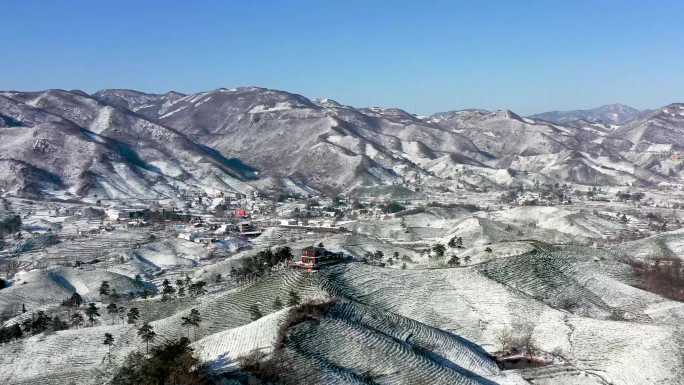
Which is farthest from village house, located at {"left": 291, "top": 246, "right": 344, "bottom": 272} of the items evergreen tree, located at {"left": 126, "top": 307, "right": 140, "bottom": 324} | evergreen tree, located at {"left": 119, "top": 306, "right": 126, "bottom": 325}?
evergreen tree, located at {"left": 119, "top": 306, "right": 126, "bottom": 325}

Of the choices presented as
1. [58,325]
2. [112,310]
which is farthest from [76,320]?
[112,310]

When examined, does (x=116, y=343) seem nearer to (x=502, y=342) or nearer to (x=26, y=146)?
(x=502, y=342)

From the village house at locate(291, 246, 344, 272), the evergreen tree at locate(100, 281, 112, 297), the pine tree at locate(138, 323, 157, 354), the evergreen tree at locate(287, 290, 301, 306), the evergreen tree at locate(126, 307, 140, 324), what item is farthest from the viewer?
the evergreen tree at locate(100, 281, 112, 297)

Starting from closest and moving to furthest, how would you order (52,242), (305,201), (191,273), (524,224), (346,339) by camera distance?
(346,339), (191,273), (52,242), (524,224), (305,201)

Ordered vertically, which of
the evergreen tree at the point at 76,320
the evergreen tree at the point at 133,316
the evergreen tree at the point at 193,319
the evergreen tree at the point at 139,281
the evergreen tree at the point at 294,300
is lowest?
the evergreen tree at the point at 139,281

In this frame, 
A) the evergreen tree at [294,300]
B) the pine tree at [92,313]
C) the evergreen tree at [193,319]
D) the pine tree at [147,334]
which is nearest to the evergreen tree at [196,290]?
the pine tree at [92,313]

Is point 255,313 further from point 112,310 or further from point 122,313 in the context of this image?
point 122,313

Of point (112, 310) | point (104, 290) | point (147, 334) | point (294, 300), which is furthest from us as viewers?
point (104, 290)

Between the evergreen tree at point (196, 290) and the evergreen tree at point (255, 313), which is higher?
the evergreen tree at point (255, 313)

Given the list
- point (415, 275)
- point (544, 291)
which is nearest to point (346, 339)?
point (415, 275)

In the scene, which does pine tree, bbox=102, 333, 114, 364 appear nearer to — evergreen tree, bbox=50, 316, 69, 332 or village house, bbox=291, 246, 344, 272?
evergreen tree, bbox=50, 316, 69, 332

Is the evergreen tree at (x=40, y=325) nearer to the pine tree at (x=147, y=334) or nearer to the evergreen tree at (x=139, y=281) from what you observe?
the pine tree at (x=147, y=334)
